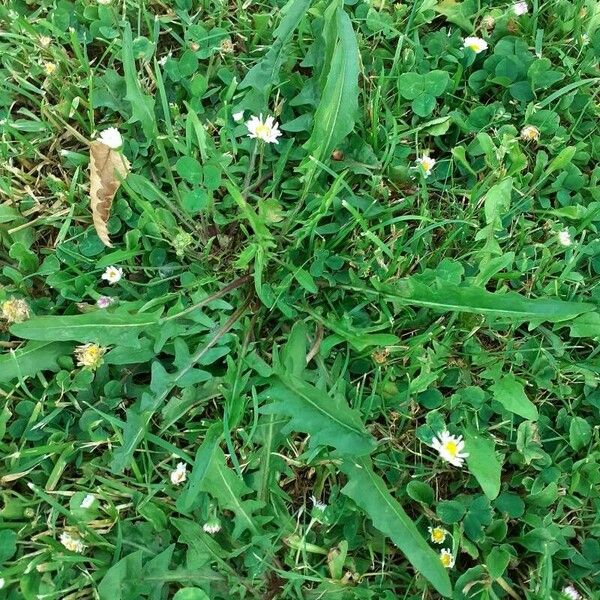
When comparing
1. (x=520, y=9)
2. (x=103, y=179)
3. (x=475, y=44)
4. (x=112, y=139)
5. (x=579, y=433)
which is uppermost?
(x=520, y=9)

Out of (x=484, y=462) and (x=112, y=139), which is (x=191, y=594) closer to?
(x=484, y=462)

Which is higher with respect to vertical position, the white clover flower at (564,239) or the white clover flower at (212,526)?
Result: the white clover flower at (564,239)

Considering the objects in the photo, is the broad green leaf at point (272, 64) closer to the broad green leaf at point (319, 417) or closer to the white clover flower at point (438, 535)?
the broad green leaf at point (319, 417)

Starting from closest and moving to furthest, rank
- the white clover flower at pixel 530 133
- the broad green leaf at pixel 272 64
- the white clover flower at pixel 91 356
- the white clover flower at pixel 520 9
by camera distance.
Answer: the white clover flower at pixel 91 356, the broad green leaf at pixel 272 64, the white clover flower at pixel 530 133, the white clover flower at pixel 520 9

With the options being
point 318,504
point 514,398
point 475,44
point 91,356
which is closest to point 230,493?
point 318,504

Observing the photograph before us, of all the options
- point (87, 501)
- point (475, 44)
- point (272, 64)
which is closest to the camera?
point (87, 501)

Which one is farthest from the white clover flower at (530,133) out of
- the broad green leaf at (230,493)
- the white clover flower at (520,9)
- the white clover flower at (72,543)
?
the white clover flower at (72,543)
